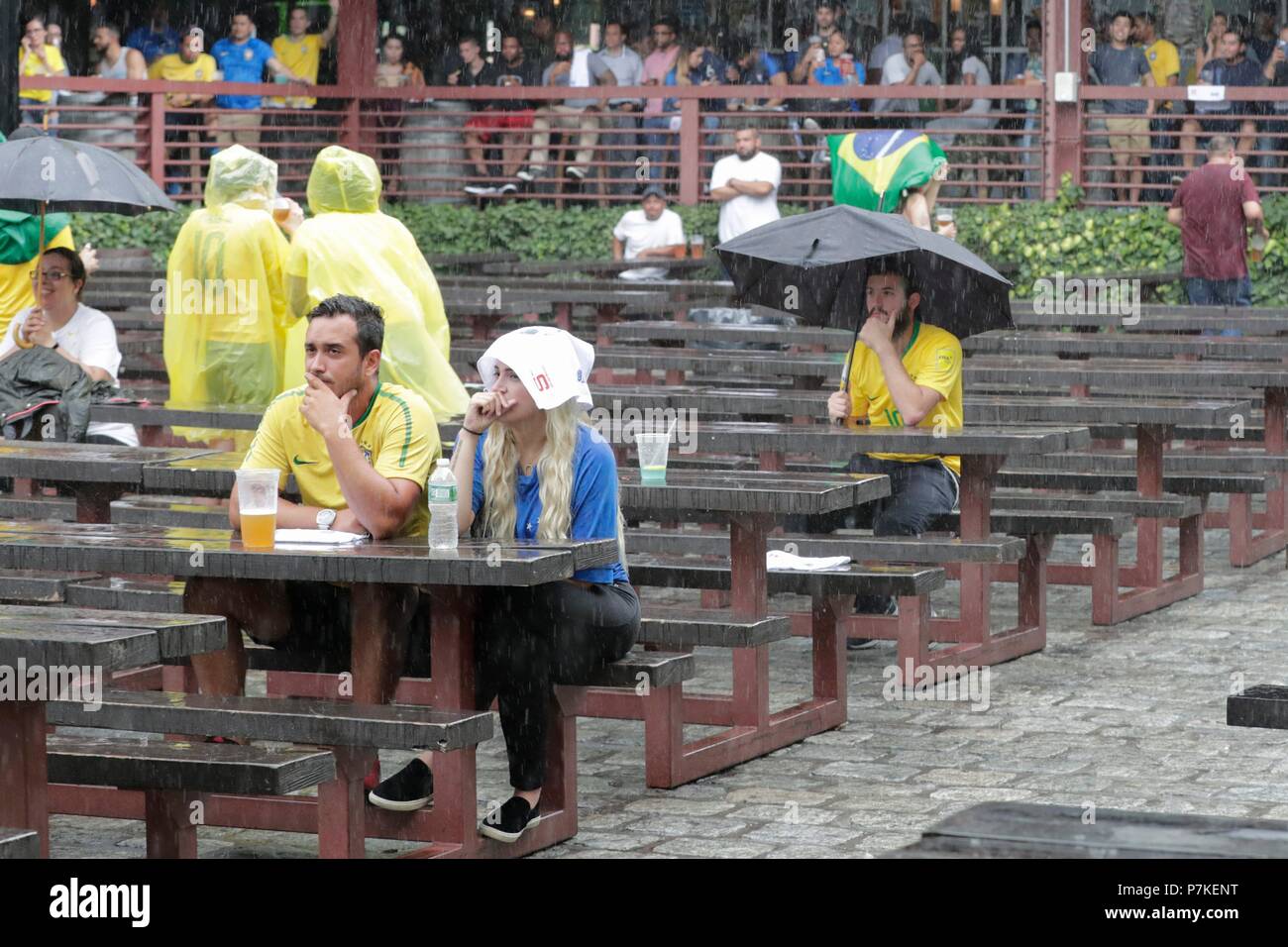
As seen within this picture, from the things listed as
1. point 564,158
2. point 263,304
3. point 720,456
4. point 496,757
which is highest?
point 564,158

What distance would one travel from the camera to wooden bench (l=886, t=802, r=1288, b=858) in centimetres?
336

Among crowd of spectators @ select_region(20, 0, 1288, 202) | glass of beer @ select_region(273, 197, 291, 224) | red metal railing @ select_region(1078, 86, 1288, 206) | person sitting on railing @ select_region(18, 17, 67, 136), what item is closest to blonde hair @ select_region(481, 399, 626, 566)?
A: glass of beer @ select_region(273, 197, 291, 224)

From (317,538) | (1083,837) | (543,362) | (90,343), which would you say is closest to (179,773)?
(317,538)

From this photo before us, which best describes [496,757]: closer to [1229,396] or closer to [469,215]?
[1229,396]

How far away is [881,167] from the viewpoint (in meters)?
12.2

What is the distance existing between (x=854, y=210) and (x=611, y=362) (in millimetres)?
2912

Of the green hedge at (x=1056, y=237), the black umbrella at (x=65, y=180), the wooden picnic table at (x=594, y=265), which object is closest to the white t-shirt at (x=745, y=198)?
the wooden picnic table at (x=594, y=265)

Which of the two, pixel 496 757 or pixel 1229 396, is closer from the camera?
pixel 496 757

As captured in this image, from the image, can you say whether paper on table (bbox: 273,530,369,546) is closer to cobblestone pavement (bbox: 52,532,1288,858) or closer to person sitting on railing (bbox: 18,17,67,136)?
cobblestone pavement (bbox: 52,532,1288,858)

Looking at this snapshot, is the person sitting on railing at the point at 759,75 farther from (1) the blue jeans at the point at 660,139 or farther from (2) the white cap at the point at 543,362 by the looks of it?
(2) the white cap at the point at 543,362

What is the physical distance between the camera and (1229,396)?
34.7ft

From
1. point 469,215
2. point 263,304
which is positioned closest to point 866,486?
point 263,304

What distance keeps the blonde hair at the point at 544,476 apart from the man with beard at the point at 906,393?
2.52 m

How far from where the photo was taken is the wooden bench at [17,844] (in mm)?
4289
